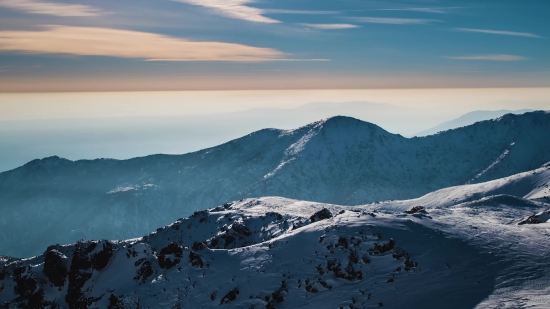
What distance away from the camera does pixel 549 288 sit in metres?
25.4

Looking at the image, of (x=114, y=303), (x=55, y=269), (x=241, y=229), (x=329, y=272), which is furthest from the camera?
(x=241, y=229)

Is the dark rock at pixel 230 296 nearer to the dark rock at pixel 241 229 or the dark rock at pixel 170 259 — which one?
the dark rock at pixel 170 259

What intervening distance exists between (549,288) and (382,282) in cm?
1000

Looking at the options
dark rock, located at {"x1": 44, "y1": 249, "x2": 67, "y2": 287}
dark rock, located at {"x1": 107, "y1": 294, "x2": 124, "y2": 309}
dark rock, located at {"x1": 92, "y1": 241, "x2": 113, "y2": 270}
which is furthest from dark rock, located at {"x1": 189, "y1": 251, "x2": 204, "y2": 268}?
dark rock, located at {"x1": 44, "y1": 249, "x2": 67, "y2": 287}

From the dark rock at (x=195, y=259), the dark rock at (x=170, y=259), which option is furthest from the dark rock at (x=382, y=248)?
the dark rock at (x=170, y=259)

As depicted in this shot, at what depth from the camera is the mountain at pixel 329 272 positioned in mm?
27406

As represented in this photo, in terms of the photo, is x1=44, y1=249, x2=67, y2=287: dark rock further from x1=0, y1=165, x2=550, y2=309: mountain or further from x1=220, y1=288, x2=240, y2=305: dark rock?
x1=220, y1=288, x2=240, y2=305: dark rock

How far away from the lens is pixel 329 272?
3191 centimetres

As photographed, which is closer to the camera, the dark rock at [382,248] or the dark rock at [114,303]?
the dark rock at [114,303]

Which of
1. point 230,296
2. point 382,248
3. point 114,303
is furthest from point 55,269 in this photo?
point 382,248

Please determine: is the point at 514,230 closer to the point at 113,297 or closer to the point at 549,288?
the point at 549,288

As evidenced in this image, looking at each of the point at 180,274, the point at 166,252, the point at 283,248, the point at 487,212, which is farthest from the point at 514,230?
the point at 487,212

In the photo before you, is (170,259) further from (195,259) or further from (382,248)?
(382,248)

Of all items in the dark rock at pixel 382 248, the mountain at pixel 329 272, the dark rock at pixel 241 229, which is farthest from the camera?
the dark rock at pixel 241 229
